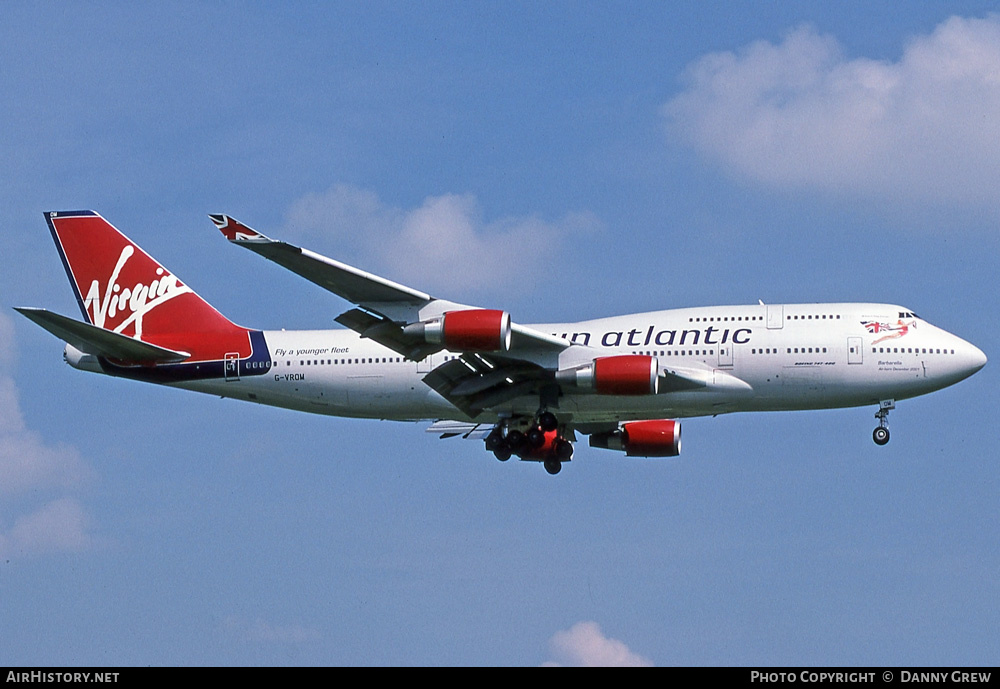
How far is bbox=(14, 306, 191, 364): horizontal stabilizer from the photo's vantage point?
1734 inches

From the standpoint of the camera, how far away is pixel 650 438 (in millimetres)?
48906

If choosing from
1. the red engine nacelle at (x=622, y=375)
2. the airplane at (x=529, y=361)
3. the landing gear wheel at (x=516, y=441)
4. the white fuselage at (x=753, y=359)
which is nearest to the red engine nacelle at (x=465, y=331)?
the airplane at (x=529, y=361)

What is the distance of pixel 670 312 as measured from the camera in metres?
45.2

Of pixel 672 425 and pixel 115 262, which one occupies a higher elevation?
pixel 115 262

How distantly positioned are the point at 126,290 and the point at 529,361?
17.1 meters

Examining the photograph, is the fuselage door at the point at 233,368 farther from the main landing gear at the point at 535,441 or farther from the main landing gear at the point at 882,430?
the main landing gear at the point at 882,430

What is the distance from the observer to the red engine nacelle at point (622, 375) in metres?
41.0

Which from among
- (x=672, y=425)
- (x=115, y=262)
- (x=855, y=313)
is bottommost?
(x=672, y=425)

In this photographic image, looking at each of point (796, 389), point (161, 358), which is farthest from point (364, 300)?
point (796, 389)

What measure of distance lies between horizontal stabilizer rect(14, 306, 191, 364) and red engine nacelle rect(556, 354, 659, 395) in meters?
15.1

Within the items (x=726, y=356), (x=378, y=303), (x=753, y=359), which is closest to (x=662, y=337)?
(x=726, y=356)

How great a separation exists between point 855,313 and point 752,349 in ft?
11.9
